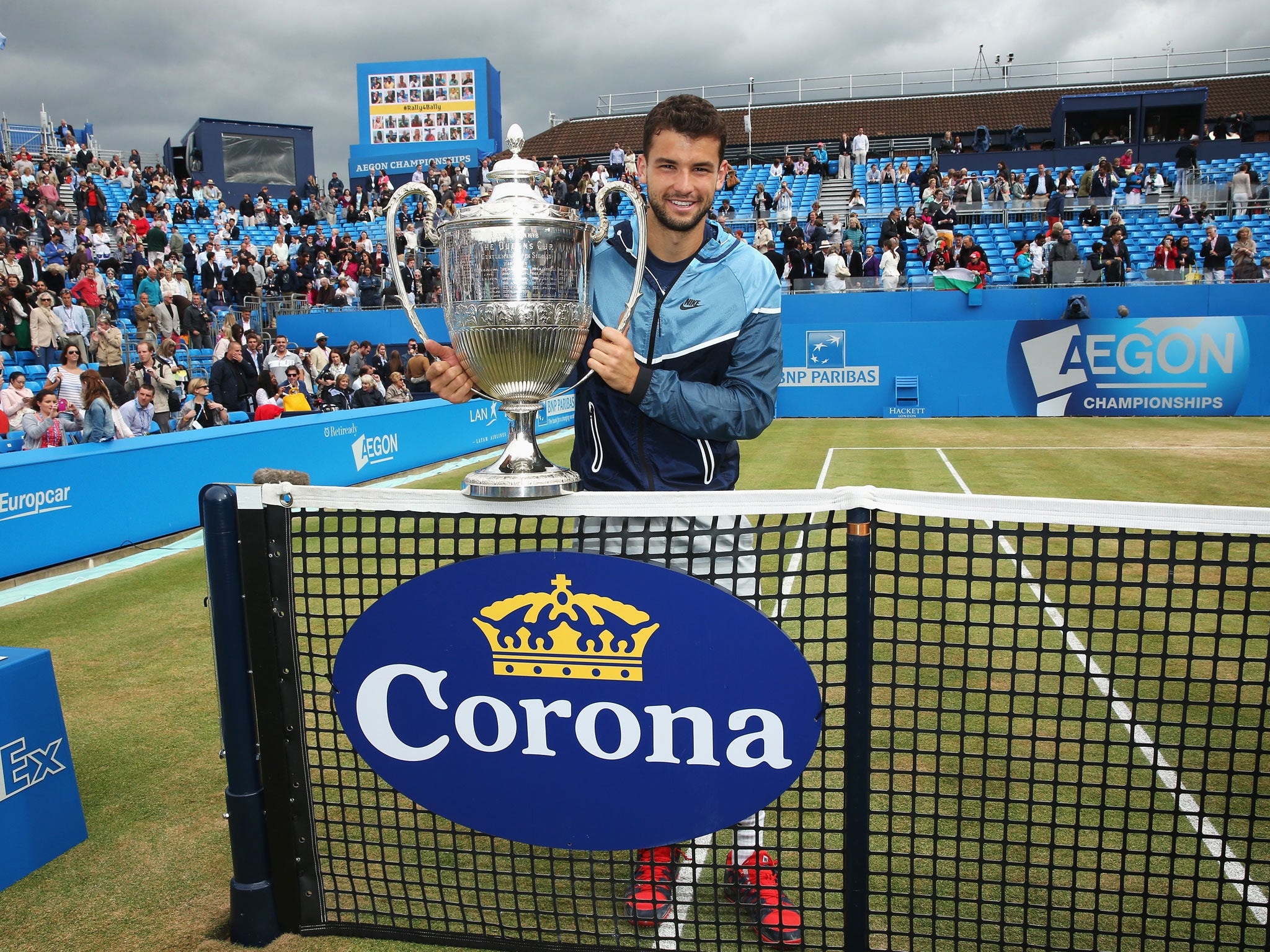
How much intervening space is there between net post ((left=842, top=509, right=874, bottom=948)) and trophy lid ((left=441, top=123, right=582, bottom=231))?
100 centimetres

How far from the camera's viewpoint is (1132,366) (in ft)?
61.7

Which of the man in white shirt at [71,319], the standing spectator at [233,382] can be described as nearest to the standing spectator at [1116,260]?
the standing spectator at [233,382]

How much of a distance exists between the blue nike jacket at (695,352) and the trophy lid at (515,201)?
0.27 meters

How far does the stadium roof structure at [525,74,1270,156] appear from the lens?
121ft

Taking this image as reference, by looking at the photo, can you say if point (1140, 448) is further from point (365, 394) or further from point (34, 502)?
point (34, 502)

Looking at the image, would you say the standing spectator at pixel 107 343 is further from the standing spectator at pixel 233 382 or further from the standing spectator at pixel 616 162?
the standing spectator at pixel 616 162

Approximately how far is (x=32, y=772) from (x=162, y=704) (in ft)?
5.19

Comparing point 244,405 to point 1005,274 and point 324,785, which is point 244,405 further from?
point 1005,274

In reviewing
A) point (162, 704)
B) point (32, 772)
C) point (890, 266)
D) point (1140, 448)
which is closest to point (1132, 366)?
point (890, 266)

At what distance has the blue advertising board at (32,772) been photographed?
116 inches

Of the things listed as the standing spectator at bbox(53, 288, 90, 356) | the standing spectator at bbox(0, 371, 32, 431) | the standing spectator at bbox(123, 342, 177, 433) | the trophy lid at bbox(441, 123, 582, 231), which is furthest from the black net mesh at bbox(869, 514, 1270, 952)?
the standing spectator at bbox(53, 288, 90, 356)

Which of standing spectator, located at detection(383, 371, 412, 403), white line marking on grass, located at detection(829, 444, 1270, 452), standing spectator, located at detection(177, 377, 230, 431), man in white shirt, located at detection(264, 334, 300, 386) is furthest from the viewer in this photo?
standing spectator, located at detection(383, 371, 412, 403)

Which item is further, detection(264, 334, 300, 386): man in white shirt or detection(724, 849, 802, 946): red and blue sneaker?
detection(264, 334, 300, 386): man in white shirt

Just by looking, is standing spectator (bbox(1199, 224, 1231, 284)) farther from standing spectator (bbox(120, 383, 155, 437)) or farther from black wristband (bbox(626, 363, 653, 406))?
black wristband (bbox(626, 363, 653, 406))
